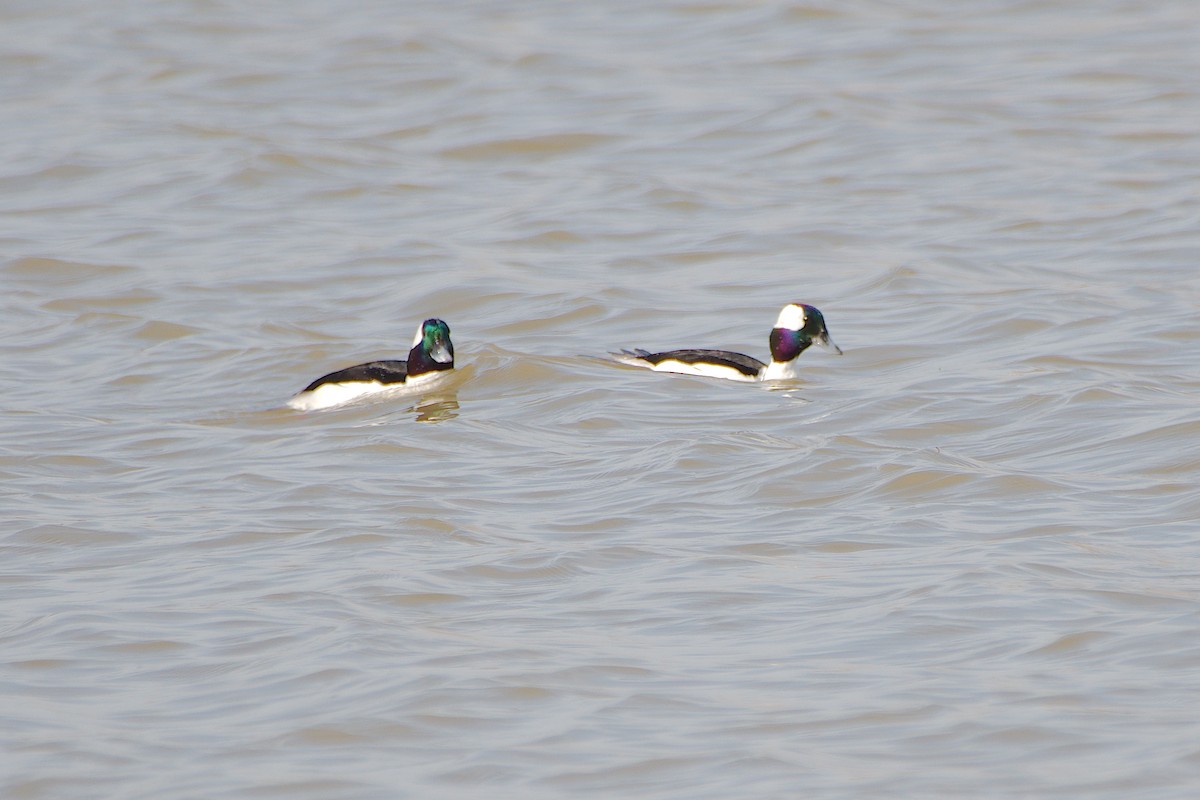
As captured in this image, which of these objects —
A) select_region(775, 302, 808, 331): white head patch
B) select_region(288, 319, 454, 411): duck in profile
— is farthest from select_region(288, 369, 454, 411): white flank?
select_region(775, 302, 808, 331): white head patch

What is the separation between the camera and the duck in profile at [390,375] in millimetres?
10938

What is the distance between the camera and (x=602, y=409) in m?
10.6

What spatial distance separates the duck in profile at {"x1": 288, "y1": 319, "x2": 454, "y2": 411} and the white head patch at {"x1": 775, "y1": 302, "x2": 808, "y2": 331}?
2.11 metres

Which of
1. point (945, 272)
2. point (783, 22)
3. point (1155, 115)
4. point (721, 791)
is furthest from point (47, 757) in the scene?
point (783, 22)

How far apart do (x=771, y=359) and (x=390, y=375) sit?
247 cm

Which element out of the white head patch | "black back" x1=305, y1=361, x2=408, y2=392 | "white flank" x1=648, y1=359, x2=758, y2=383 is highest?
the white head patch

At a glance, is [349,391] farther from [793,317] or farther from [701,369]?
[793,317]

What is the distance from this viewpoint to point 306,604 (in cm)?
695

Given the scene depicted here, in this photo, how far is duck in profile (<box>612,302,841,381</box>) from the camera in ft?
37.2

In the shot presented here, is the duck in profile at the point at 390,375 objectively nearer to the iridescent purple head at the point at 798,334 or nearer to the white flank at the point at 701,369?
the white flank at the point at 701,369

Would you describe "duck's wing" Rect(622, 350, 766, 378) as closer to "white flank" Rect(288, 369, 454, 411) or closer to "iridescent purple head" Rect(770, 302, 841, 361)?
"iridescent purple head" Rect(770, 302, 841, 361)

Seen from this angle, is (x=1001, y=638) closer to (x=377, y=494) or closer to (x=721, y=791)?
(x=721, y=791)

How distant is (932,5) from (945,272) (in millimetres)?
9500

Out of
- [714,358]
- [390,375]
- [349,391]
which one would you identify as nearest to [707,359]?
[714,358]
